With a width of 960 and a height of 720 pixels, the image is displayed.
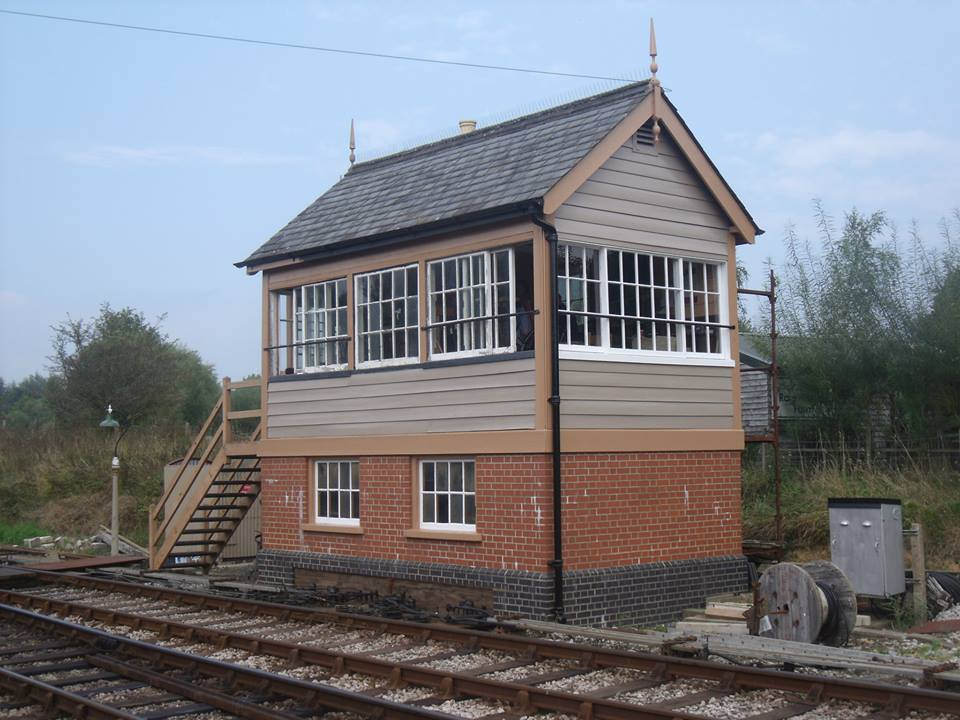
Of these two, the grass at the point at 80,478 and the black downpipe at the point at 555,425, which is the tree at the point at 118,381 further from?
the black downpipe at the point at 555,425

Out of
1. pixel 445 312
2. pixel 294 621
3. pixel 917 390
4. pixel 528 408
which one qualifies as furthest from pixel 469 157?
pixel 917 390

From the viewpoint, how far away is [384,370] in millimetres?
14727

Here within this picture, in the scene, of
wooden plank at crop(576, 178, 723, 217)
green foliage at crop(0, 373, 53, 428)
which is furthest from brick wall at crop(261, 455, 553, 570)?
green foliage at crop(0, 373, 53, 428)

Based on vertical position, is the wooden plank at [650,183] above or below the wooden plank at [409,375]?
above

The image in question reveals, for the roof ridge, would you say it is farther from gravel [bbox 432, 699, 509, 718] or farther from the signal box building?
gravel [bbox 432, 699, 509, 718]

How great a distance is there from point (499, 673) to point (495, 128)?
30.0 ft

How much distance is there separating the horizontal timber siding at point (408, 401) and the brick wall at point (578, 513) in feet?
1.76

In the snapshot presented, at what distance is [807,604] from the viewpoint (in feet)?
33.4

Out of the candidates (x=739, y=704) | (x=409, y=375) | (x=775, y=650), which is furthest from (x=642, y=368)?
(x=739, y=704)

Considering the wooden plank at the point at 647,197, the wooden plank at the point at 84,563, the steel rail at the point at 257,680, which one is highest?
the wooden plank at the point at 647,197

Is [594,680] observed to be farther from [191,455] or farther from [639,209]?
[191,455]

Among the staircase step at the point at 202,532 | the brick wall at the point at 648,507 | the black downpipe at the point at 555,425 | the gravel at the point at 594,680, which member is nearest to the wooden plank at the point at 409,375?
the black downpipe at the point at 555,425

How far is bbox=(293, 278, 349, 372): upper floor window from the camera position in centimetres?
1580

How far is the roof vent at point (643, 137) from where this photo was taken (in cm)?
1388
